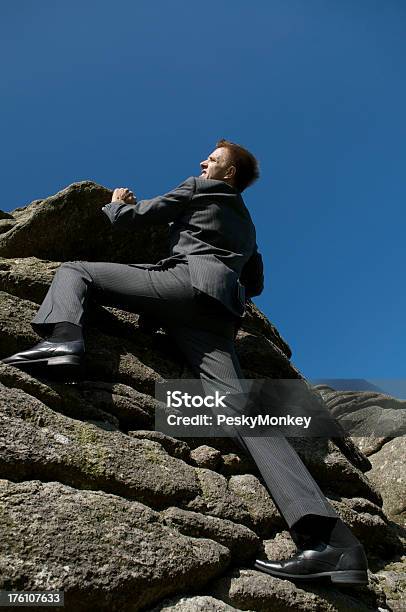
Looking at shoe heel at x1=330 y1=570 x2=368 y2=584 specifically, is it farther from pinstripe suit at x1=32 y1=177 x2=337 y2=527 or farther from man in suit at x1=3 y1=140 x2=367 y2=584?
pinstripe suit at x1=32 y1=177 x2=337 y2=527

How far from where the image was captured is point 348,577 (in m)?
5.27

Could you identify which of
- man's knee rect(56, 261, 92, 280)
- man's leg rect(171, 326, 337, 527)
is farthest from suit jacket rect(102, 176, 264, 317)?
man's knee rect(56, 261, 92, 280)

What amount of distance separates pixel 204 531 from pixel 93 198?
565 cm

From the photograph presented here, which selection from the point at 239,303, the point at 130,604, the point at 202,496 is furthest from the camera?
the point at 239,303

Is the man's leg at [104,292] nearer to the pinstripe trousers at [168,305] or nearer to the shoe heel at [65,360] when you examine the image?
the pinstripe trousers at [168,305]

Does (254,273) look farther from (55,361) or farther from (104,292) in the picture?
(55,361)

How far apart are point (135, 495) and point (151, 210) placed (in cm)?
364

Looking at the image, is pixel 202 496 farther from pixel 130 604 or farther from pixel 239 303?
pixel 239 303

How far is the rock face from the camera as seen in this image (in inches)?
179

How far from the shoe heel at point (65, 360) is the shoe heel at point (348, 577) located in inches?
125

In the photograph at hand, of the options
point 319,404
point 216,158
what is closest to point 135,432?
point 319,404

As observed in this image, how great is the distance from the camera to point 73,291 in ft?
21.8

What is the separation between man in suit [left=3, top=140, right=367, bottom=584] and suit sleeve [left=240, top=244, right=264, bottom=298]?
15mm

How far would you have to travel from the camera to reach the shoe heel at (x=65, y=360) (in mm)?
5883
